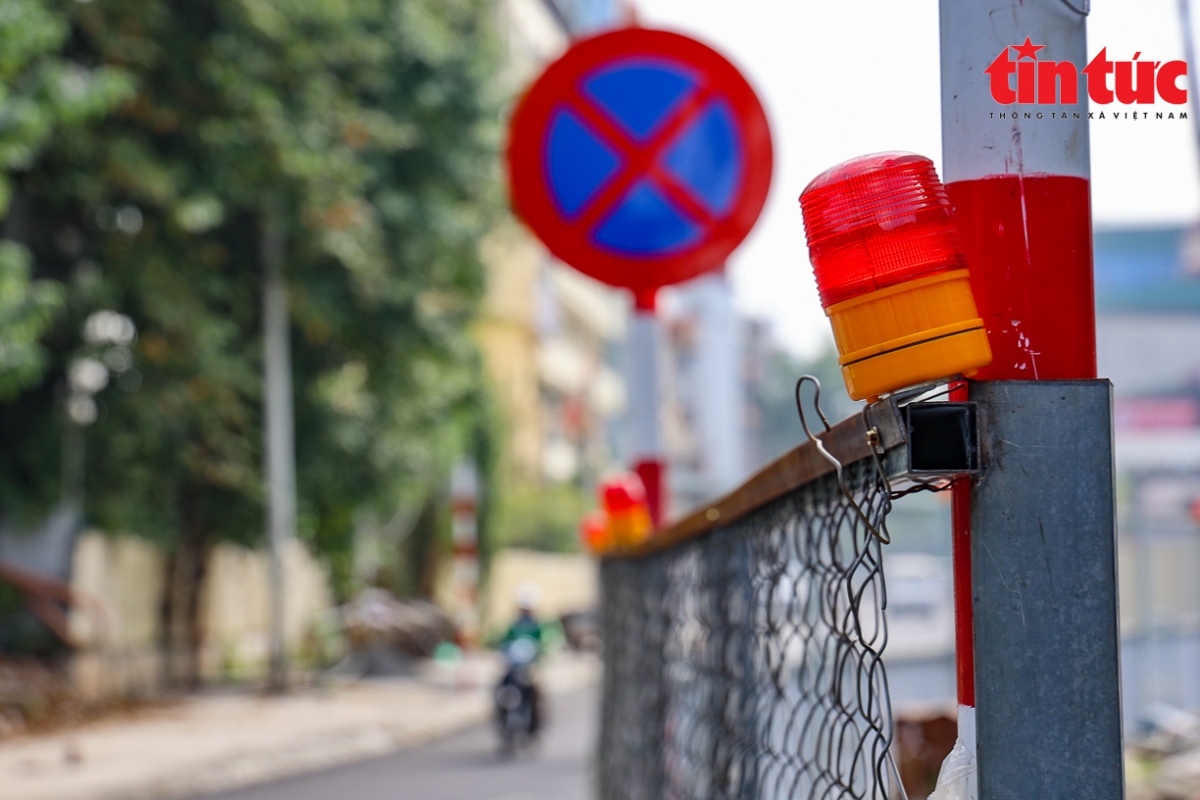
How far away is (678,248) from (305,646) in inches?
691

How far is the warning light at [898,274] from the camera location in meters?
1.29

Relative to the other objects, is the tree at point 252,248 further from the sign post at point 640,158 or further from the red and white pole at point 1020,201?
the red and white pole at point 1020,201

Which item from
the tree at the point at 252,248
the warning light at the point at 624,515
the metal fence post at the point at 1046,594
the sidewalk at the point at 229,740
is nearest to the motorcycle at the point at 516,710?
the sidewalk at the point at 229,740

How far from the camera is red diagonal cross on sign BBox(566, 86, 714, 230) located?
3.87 metres

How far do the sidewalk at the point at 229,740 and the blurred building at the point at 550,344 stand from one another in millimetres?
10162

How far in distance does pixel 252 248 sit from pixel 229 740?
6.01 m

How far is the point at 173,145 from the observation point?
14.3 metres

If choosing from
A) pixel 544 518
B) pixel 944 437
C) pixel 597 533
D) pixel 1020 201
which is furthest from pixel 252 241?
pixel 544 518

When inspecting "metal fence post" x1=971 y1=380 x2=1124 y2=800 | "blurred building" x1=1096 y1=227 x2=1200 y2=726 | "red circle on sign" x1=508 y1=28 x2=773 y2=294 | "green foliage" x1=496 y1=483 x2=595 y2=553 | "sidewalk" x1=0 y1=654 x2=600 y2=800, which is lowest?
"sidewalk" x1=0 y1=654 x2=600 y2=800

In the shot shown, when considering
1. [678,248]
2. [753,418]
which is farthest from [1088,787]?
[753,418]

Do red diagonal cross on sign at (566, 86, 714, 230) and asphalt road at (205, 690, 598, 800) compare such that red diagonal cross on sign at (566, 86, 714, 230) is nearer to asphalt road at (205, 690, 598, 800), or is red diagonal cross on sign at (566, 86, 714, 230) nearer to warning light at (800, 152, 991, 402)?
warning light at (800, 152, 991, 402)

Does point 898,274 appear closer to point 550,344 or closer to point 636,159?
point 636,159

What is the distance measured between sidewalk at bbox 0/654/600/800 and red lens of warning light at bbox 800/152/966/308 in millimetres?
8811

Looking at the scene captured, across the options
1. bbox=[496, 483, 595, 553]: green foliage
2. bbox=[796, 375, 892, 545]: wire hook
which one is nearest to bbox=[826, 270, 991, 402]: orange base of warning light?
bbox=[796, 375, 892, 545]: wire hook
